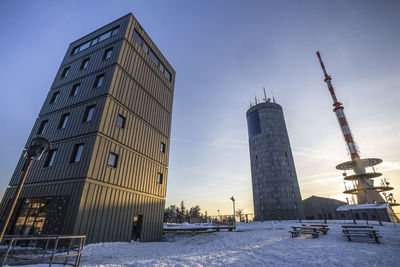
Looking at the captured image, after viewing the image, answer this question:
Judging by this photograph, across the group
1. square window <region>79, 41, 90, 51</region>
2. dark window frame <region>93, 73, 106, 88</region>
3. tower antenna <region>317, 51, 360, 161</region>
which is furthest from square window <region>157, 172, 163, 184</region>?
tower antenna <region>317, 51, 360, 161</region>

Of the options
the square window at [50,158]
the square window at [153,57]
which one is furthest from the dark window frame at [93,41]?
the square window at [50,158]

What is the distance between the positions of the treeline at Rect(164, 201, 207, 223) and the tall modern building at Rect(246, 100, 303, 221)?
63.2 ft

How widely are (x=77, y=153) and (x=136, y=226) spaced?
A: 6.91 m

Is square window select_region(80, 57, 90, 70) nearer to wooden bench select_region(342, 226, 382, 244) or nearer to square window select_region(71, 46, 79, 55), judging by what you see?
square window select_region(71, 46, 79, 55)

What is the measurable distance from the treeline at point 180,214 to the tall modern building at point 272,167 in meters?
19.3

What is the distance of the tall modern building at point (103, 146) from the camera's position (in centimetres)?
1169

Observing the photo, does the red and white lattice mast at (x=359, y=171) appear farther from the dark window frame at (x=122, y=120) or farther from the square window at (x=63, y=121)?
the square window at (x=63, y=121)

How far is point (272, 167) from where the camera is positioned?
2016 inches

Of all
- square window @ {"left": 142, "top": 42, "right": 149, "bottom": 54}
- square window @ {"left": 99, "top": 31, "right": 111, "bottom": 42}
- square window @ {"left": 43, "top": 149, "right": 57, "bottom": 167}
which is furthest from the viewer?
square window @ {"left": 142, "top": 42, "right": 149, "bottom": 54}

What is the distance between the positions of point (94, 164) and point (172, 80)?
14.8 meters

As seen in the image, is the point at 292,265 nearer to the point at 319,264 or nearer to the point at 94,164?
the point at 319,264

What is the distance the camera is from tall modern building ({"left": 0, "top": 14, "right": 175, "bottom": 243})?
1169 cm

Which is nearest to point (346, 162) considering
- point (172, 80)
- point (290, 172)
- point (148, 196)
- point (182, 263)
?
point (290, 172)

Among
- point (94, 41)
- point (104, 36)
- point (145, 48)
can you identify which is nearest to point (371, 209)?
point (145, 48)
